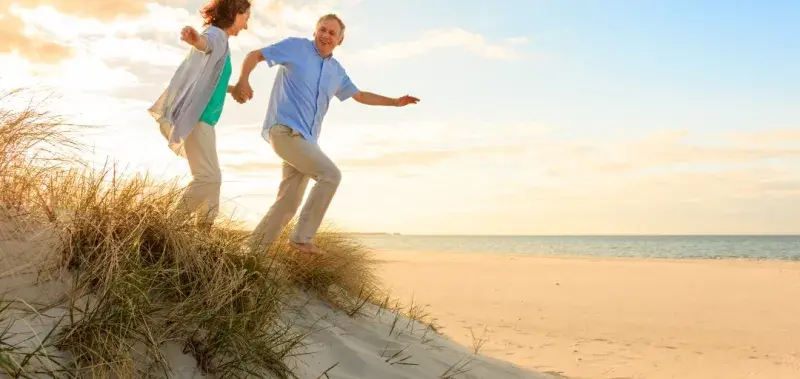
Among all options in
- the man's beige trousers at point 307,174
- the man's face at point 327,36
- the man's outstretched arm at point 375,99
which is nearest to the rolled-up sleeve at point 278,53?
the man's face at point 327,36

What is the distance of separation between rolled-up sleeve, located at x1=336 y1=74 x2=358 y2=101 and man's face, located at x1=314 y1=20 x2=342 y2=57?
0.37 m

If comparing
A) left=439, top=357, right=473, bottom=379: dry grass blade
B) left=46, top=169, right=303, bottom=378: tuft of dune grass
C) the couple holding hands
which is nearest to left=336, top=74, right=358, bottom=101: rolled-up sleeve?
the couple holding hands

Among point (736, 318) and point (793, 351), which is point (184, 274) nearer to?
point (793, 351)

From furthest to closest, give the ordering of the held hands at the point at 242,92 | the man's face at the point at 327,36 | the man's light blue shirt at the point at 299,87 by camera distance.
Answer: the man's face at the point at 327,36 < the man's light blue shirt at the point at 299,87 < the held hands at the point at 242,92

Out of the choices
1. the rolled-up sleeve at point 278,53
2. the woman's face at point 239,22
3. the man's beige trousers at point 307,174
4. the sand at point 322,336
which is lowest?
the sand at point 322,336

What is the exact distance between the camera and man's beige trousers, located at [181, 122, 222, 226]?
4262 mm

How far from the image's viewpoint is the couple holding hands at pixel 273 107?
4.34 m

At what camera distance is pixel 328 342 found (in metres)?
3.87

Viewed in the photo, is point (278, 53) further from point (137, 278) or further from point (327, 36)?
point (137, 278)

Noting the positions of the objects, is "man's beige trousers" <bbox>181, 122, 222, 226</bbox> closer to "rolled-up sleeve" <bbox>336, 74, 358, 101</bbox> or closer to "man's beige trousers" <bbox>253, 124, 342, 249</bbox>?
"man's beige trousers" <bbox>253, 124, 342, 249</bbox>

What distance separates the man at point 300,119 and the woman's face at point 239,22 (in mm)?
239

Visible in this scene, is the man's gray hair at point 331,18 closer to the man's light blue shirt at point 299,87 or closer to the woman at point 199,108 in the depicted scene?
the man's light blue shirt at point 299,87

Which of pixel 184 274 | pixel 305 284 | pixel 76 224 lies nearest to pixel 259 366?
pixel 184 274

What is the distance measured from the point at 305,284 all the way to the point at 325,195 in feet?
2.28
